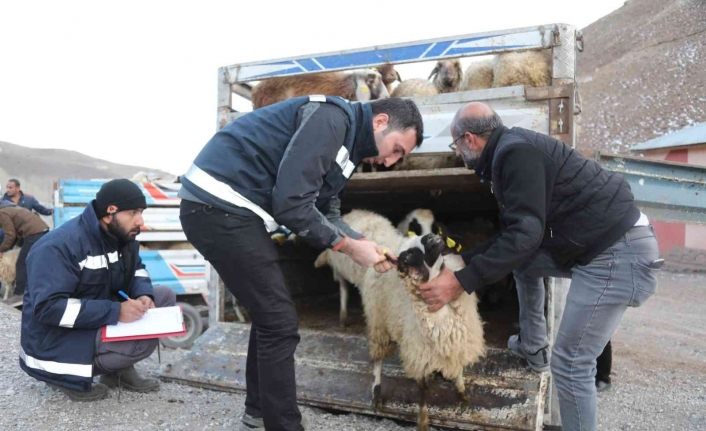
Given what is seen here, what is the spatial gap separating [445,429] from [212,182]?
2.23m

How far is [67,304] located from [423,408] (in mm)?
2375

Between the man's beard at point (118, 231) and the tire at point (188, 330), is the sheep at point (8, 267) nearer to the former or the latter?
the tire at point (188, 330)

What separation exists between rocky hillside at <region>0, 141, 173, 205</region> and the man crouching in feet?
89.8

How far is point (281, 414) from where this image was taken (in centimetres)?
275

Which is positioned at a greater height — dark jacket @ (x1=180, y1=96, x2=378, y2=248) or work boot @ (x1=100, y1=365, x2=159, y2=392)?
dark jacket @ (x1=180, y1=96, x2=378, y2=248)

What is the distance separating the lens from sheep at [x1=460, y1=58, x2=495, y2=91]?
5.59 meters

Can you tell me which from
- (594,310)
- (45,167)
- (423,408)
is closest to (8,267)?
(423,408)

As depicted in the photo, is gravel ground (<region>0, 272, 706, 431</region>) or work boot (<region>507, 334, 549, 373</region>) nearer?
gravel ground (<region>0, 272, 706, 431</region>)

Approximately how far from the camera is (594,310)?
2826 mm

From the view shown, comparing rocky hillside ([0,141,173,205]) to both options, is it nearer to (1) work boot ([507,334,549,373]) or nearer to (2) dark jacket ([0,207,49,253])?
(2) dark jacket ([0,207,49,253])

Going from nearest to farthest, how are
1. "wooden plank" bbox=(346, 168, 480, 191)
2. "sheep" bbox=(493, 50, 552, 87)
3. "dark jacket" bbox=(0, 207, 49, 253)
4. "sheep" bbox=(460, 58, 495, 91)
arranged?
"wooden plank" bbox=(346, 168, 480, 191), "sheep" bbox=(493, 50, 552, 87), "sheep" bbox=(460, 58, 495, 91), "dark jacket" bbox=(0, 207, 49, 253)

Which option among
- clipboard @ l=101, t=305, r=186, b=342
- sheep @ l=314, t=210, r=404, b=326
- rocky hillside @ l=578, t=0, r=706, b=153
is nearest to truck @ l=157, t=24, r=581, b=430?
sheep @ l=314, t=210, r=404, b=326

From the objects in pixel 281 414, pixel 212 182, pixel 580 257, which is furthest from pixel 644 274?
pixel 212 182

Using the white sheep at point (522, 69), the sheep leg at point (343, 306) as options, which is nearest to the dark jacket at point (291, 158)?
the white sheep at point (522, 69)
